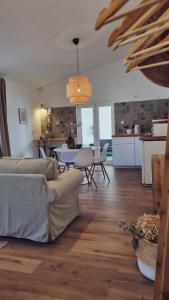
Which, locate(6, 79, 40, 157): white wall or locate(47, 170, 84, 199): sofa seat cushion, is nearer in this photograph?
locate(47, 170, 84, 199): sofa seat cushion

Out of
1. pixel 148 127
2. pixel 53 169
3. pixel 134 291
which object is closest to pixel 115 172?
pixel 148 127

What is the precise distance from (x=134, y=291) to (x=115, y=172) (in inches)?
181

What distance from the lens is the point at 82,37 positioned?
5.00m

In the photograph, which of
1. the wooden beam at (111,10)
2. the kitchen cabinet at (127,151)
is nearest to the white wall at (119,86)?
the kitchen cabinet at (127,151)

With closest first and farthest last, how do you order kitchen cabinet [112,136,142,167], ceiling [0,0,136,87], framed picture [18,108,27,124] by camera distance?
ceiling [0,0,136,87]
kitchen cabinet [112,136,142,167]
framed picture [18,108,27,124]

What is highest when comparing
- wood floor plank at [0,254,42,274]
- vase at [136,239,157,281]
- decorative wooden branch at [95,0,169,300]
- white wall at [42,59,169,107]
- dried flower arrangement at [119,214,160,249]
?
white wall at [42,59,169,107]

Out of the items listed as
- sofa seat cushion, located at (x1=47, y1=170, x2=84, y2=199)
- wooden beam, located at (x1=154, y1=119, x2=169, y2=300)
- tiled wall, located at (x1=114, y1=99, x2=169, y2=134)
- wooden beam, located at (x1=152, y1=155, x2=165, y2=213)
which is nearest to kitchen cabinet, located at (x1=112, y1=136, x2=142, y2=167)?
tiled wall, located at (x1=114, y1=99, x2=169, y2=134)

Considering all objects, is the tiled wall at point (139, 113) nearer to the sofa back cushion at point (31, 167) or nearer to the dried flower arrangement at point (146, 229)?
→ the sofa back cushion at point (31, 167)

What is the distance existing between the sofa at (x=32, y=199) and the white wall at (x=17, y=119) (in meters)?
3.87

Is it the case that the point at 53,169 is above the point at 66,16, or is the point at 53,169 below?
below

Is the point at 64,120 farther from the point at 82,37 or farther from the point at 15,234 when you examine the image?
the point at 15,234

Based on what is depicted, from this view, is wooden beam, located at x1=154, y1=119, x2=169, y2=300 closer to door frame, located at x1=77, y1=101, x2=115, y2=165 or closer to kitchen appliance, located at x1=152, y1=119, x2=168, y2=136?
kitchen appliance, located at x1=152, y1=119, x2=168, y2=136

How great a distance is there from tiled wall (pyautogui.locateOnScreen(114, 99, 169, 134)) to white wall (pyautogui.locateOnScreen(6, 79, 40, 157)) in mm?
2536

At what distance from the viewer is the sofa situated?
2.63 m
